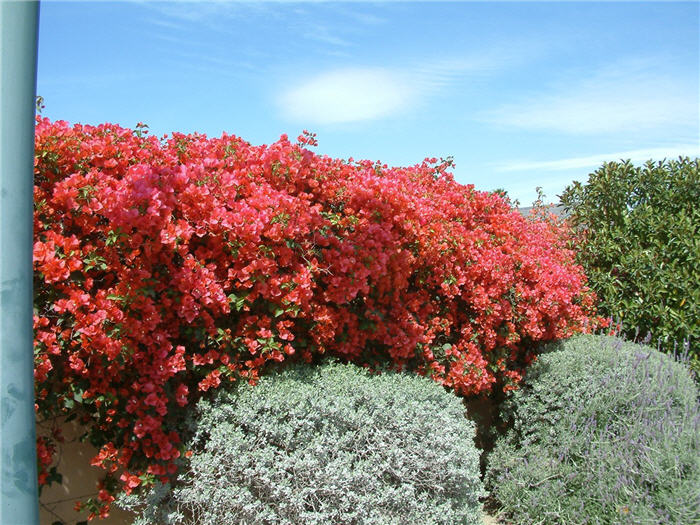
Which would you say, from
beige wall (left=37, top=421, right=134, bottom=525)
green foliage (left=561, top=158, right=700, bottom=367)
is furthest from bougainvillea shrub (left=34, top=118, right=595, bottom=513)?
green foliage (left=561, top=158, right=700, bottom=367)

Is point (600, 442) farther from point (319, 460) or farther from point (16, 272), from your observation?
point (16, 272)

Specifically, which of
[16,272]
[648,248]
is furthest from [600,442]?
[16,272]

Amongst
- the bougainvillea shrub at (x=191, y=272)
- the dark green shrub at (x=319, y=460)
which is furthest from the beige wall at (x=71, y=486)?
the dark green shrub at (x=319, y=460)

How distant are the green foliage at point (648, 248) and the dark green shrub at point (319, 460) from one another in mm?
3915

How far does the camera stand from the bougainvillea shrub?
283 cm

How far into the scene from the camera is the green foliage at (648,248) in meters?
6.26

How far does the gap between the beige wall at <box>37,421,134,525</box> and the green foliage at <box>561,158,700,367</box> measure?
5.17 metres

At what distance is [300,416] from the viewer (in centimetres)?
300

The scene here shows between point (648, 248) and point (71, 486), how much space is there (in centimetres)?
584

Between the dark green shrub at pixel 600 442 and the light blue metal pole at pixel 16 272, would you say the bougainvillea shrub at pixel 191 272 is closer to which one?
the light blue metal pole at pixel 16 272

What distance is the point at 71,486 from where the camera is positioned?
3238 mm

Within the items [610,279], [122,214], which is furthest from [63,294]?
[610,279]

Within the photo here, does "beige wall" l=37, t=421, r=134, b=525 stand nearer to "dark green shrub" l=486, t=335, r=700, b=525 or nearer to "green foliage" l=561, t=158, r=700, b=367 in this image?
"dark green shrub" l=486, t=335, r=700, b=525

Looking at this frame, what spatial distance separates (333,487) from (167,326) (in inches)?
44.2
